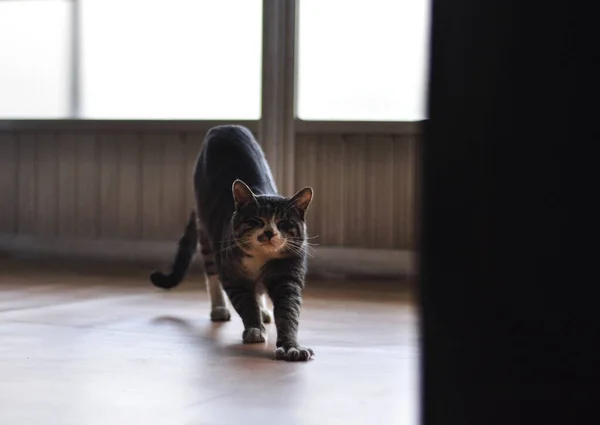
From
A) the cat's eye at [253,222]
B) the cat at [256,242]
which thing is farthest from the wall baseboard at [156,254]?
the cat's eye at [253,222]

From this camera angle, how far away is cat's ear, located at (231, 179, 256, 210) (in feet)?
10.8

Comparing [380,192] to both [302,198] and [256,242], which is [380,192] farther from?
[256,242]

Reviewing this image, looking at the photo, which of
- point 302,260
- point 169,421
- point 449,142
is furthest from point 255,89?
point 449,142

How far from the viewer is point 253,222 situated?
324 centimetres

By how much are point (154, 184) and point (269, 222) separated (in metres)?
3.12

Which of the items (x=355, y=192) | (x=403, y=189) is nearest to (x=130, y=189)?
(x=355, y=192)

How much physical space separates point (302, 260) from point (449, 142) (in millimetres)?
2471

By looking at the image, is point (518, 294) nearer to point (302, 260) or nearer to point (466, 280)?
point (466, 280)

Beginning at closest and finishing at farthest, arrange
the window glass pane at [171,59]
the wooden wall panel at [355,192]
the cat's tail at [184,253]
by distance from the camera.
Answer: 1. the cat's tail at [184,253]
2. the wooden wall panel at [355,192]
3. the window glass pane at [171,59]

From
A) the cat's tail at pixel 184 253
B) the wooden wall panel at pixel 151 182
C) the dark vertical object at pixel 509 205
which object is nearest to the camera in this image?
the dark vertical object at pixel 509 205

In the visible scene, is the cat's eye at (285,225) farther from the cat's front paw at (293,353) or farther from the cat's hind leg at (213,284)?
the cat's hind leg at (213,284)

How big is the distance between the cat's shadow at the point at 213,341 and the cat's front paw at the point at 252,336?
0.03m

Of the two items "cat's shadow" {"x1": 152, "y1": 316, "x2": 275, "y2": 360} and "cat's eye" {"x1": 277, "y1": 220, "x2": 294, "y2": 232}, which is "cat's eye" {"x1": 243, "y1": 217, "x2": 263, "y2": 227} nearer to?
"cat's eye" {"x1": 277, "y1": 220, "x2": 294, "y2": 232}

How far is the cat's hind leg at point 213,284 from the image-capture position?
12.8 feet
